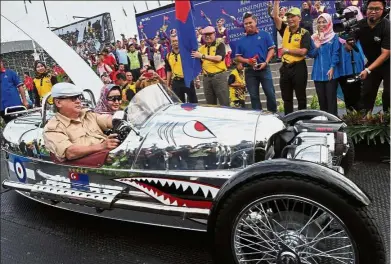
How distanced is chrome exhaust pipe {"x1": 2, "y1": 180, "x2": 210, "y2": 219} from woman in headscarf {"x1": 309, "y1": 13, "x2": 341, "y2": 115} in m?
2.94

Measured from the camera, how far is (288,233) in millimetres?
2053

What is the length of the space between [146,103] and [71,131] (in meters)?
0.70

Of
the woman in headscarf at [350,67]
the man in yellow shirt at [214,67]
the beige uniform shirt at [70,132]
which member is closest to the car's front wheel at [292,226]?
the beige uniform shirt at [70,132]

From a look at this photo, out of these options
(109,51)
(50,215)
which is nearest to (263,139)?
(50,215)

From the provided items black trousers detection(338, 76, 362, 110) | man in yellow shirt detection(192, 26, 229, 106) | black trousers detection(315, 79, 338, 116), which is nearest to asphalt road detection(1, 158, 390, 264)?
black trousers detection(315, 79, 338, 116)

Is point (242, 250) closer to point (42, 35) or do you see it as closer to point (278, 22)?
point (278, 22)

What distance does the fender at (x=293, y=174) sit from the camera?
6.20 ft

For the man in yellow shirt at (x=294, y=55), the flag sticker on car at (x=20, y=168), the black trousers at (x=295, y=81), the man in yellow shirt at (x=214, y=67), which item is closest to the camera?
the flag sticker on car at (x=20, y=168)

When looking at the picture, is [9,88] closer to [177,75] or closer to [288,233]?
[177,75]

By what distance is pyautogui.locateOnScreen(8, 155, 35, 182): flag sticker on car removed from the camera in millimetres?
3521

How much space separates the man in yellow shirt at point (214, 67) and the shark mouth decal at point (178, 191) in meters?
3.19

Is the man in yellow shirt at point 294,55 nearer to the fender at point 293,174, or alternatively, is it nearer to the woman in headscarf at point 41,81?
the fender at point 293,174

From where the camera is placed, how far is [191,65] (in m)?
5.59

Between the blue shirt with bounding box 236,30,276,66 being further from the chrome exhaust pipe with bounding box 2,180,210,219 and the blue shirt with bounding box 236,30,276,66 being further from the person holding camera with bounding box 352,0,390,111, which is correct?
the chrome exhaust pipe with bounding box 2,180,210,219
